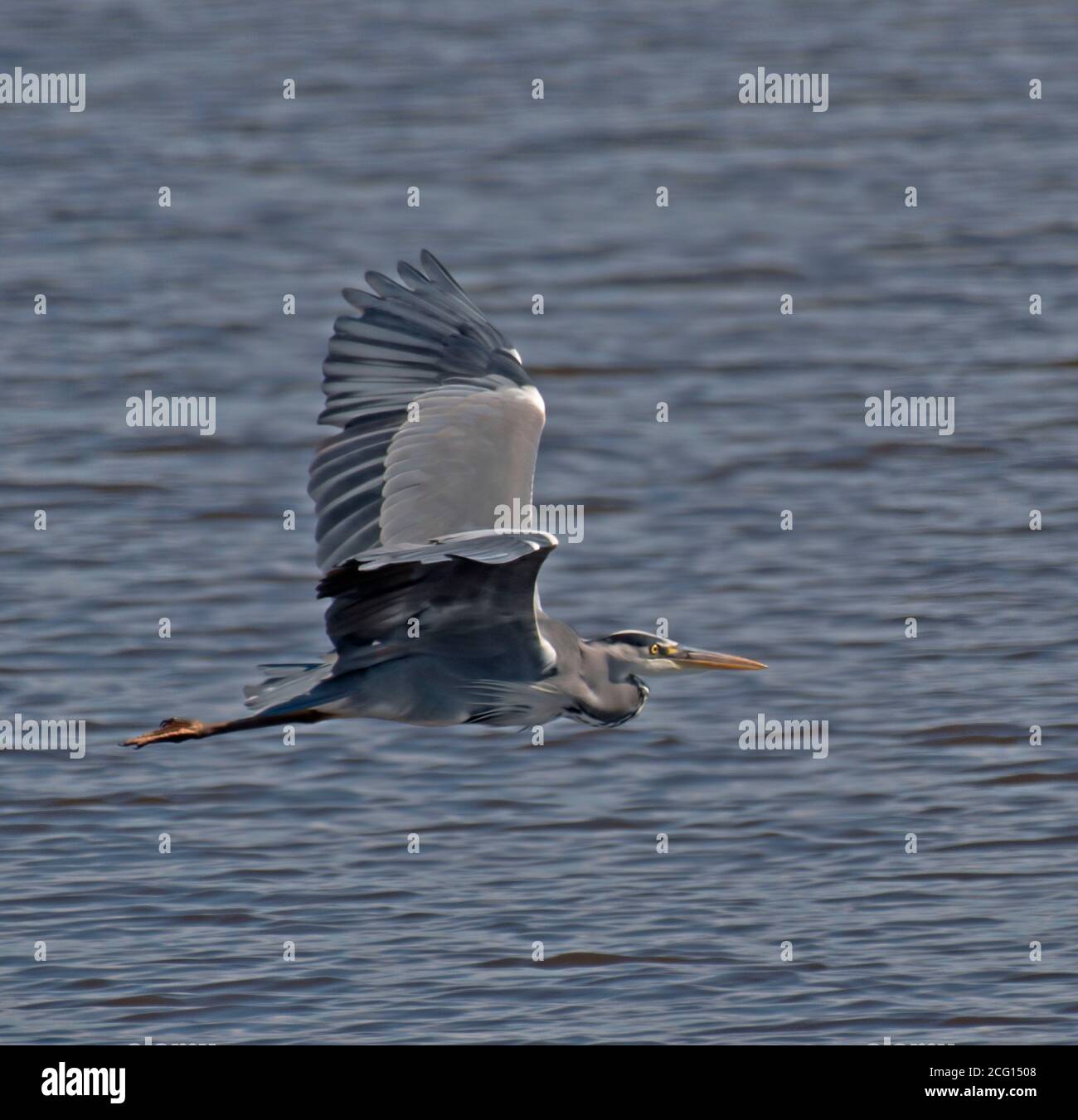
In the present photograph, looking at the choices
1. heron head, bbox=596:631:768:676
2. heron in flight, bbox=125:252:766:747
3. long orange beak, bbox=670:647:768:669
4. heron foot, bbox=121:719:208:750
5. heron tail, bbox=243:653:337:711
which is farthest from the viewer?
long orange beak, bbox=670:647:768:669

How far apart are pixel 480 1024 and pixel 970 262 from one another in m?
10.5

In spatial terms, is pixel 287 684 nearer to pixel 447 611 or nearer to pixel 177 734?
pixel 177 734

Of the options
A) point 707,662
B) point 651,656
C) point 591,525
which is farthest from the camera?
point 591,525

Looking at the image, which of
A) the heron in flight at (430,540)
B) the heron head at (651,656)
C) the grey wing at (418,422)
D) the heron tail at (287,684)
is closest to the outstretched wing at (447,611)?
the heron in flight at (430,540)

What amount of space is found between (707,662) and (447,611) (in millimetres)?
1339

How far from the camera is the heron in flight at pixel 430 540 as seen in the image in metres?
7.44

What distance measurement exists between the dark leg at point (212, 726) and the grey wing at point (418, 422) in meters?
0.55

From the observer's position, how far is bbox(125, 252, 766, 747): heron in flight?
7438 mm

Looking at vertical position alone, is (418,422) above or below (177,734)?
above

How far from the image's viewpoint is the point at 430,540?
7.34 meters

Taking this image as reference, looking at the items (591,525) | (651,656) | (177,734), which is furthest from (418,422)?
(591,525)

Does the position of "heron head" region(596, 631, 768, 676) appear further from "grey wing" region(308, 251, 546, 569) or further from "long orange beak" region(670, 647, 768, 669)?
"grey wing" region(308, 251, 546, 569)

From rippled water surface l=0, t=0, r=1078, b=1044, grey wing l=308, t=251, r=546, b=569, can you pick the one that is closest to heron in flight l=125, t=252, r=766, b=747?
grey wing l=308, t=251, r=546, b=569

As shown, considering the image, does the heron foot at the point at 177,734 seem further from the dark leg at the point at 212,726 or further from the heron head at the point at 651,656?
Answer: the heron head at the point at 651,656
